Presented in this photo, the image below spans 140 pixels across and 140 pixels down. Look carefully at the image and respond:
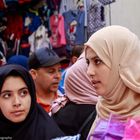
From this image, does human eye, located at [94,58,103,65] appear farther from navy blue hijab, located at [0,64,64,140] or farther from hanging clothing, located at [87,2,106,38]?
hanging clothing, located at [87,2,106,38]

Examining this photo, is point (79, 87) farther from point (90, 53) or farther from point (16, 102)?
→ point (90, 53)

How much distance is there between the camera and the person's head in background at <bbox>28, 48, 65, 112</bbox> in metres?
3.38

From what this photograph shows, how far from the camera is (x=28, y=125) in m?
2.45

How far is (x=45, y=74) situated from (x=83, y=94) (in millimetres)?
562

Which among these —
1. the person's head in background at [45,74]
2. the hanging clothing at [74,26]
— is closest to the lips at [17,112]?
the person's head in background at [45,74]

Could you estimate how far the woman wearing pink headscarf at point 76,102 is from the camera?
2.86 m

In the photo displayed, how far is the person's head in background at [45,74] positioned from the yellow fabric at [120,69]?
135 centimetres

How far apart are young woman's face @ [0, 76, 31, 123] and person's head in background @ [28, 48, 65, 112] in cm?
94

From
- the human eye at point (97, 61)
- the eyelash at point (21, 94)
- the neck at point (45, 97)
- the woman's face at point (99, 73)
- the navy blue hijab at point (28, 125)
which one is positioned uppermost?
the human eye at point (97, 61)

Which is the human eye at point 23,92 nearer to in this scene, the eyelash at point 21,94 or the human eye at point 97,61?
the eyelash at point 21,94

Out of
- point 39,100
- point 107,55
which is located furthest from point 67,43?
point 107,55

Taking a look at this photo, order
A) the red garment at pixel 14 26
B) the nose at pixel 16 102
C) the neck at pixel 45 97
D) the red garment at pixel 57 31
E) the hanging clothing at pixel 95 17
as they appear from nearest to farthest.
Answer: the nose at pixel 16 102
the neck at pixel 45 97
the hanging clothing at pixel 95 17
the red garment at pixel 57 31
the red garment at pixel 14 26

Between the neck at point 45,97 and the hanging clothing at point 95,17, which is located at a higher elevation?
the hanging clothing at point 95,17

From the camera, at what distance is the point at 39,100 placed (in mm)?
3359
